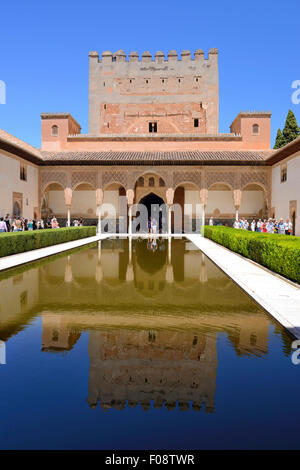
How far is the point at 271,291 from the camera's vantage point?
5.88 metres

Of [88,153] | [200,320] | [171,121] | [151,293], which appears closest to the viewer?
[200,320]

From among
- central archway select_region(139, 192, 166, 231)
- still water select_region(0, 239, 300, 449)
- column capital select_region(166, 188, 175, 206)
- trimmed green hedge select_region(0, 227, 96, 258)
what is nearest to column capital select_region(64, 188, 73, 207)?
central archway select_region(139, 192, 166, 231)

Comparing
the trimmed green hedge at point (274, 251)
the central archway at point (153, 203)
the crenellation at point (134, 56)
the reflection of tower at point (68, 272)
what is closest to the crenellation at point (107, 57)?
the crenellation at point (134, 56)

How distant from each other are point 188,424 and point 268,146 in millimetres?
25398

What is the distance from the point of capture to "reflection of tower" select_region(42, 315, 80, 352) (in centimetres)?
356

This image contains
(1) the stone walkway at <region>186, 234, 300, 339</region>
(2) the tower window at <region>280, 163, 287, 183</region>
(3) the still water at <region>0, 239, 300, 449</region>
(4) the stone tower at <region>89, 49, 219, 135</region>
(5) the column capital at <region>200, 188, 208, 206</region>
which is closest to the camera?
(3) the still water at <region>0, 239, 300, 449</region>

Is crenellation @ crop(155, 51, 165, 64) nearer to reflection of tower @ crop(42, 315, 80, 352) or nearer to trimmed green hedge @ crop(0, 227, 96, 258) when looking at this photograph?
trimmed green hedge @ crop(0, 227, 96, 258)

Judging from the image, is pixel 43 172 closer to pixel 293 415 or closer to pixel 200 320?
pixel 200 320

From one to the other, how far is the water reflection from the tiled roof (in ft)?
51.8

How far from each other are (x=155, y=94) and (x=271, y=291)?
26775 mm

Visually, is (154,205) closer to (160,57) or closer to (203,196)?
(203,196)

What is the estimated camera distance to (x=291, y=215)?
62.5ft

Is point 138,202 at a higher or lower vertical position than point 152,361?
higher
